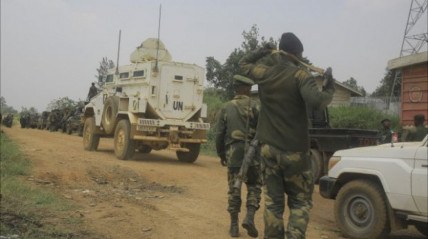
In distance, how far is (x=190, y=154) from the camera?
1335 cm

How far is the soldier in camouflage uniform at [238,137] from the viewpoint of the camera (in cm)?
582

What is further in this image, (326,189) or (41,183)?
(41,183)

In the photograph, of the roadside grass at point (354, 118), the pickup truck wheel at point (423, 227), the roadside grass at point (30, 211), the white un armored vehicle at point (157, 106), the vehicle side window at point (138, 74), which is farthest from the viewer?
the roadside grass at point (354, 118)

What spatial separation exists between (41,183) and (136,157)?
17.4 feet

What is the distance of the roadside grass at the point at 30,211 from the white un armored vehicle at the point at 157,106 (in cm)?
408

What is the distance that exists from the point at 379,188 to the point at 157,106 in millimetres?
7333

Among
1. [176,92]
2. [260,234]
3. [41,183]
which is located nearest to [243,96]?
[260,234]

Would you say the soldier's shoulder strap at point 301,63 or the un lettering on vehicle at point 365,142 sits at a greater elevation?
the soldier's shoulder strap at point 301,63

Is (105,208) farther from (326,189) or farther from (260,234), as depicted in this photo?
(326,189)

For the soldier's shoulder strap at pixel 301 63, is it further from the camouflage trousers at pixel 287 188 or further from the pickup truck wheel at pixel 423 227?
the pickup truck wheel at pixel 423 227

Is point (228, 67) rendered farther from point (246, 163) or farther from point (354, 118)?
point (246, 163)

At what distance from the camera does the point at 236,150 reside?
5.91m

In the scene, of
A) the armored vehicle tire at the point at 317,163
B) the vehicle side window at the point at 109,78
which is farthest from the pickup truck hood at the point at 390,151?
the vehicle side window at the point at 109,78

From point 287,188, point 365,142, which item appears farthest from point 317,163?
point 287,188
